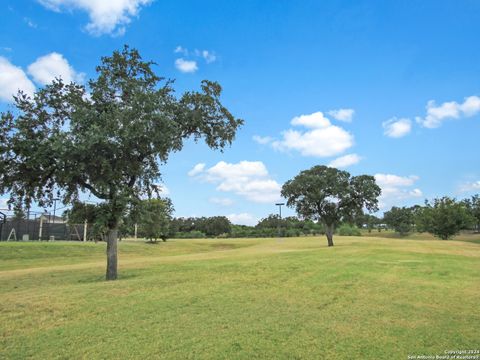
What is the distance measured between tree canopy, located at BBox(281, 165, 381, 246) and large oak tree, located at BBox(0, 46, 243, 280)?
26555 mm

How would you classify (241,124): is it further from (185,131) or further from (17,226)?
(17,226)

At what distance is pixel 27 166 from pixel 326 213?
36.4 m

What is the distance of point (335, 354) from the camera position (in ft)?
21.8

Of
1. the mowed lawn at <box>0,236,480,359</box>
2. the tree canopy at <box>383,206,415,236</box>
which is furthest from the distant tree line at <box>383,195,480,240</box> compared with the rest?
the mowed lawn at <box>0,236,480,359</box>

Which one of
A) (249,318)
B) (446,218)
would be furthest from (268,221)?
(249,318)

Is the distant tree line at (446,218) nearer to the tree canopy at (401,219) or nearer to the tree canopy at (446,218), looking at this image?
the tree canopy at (446,218)

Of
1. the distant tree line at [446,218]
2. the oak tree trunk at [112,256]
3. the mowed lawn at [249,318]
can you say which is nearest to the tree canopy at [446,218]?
the distant tree line at [446,218]

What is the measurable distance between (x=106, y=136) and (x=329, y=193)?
3336 cm

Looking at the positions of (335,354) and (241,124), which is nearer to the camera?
(335,354)

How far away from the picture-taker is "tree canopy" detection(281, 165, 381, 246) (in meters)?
44.8

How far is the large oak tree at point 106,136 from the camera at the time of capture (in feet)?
53.9

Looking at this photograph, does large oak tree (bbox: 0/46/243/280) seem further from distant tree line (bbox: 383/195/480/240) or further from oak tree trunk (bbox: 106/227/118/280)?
distant tree line (bbox: 383/195/480/240)

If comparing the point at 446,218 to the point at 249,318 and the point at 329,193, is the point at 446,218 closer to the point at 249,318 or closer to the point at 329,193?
the point at 329,193

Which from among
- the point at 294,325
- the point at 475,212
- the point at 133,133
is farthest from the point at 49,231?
the point at 475,212
